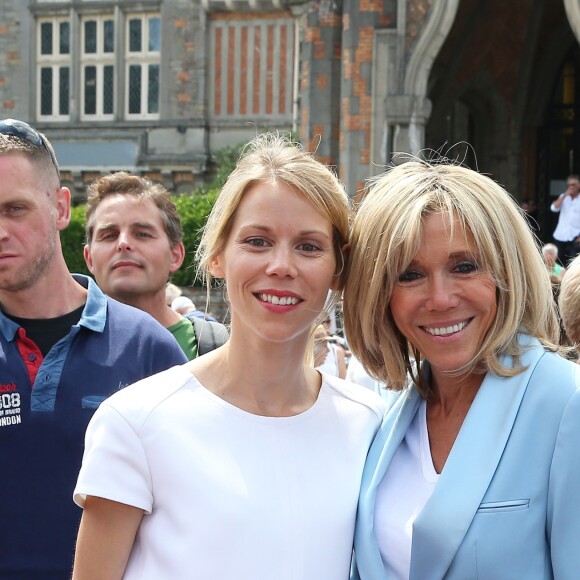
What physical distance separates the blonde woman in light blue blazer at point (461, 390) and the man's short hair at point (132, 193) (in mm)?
1952

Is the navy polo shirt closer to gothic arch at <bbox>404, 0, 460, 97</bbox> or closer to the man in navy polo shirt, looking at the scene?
the man in navy polo shirt

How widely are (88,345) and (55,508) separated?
0.50 meters

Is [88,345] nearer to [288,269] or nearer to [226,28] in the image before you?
[288,269]

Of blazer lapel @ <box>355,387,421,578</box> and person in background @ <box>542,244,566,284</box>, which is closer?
blazer lapel @ <box>355,387,421,578</box>

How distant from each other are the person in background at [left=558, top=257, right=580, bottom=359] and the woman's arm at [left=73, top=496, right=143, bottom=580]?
7.16 ft

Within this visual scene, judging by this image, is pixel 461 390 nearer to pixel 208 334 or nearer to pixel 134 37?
pixel 208 334

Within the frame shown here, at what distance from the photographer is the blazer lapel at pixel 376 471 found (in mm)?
2457

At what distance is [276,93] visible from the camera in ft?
70.9

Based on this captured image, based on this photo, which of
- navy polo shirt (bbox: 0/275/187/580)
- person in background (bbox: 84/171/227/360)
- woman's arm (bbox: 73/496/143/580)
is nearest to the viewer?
woman's arm (bbox: 73/496/143/580)

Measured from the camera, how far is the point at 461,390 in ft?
8.71

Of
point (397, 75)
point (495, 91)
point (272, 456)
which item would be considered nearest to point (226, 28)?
point (495, 91)

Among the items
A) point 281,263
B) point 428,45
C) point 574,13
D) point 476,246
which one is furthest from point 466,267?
point 428,45

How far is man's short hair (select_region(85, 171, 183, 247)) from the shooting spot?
177 inches

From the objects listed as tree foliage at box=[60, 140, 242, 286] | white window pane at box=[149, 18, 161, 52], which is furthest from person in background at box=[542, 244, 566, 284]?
white window pane at box=[149, 18, 161, 52]
